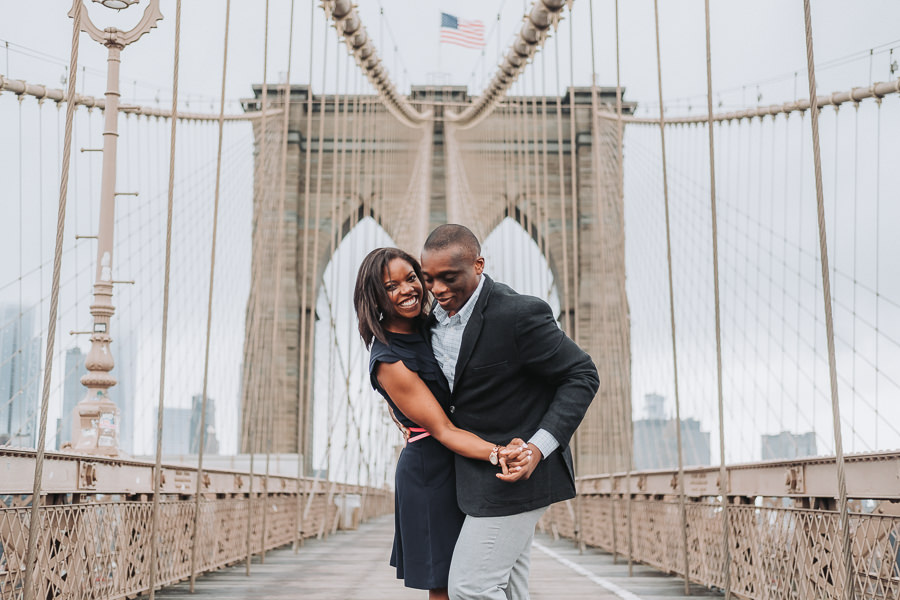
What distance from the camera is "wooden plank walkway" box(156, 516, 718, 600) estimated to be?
548 cm

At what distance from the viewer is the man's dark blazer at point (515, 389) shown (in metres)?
2.28

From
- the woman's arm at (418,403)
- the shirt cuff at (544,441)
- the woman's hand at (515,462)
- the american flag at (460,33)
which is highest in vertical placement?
the american flag at (460,33)

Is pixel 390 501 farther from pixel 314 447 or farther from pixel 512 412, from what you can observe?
pixel 512 412

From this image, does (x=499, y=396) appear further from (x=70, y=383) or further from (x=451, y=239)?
(x=70, y=383)

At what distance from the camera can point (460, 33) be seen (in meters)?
23.3

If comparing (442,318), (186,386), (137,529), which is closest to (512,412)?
(442,318)

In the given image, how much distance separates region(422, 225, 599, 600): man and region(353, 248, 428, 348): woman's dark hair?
0.30 ft

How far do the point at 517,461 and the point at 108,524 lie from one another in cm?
290

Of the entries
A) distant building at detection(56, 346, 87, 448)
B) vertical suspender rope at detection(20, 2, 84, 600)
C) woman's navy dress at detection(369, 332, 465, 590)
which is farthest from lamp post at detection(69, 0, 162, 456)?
woman's navy dress at detection(369, 332, 465, 590)

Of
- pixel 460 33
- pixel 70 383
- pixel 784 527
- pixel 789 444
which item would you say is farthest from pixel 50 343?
pixel 460 33

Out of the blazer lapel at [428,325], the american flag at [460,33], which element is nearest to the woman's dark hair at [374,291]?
the blazer lapel at [428,325]

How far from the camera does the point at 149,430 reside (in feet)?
40.4

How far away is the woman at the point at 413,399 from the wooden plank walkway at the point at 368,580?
3037mm

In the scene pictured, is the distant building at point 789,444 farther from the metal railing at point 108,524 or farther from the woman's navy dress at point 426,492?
the woman's navy dress at point 426,492
